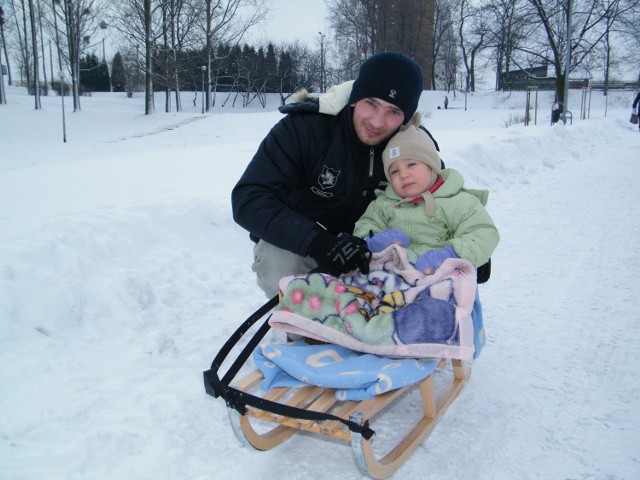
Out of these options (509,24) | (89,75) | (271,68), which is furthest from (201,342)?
(89,75)

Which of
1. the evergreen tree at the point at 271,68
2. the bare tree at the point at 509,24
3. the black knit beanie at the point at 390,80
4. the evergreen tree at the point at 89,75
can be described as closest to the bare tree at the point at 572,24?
the bare tree at the point at 509,24

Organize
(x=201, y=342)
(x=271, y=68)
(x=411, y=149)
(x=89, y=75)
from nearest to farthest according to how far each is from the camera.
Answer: (x=411, y=149), (x=201, y=342), (x=271, y=68), (x=89, y=75)

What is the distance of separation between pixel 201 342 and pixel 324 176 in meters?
1.13

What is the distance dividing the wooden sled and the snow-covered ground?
67 millimetres

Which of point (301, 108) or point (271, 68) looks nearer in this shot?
point (301, 108)

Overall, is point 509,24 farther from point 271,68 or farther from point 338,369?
point 338,369

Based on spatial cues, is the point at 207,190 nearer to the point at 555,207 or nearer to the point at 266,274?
the point at 266,274

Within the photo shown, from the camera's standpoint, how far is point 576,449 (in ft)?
6.28

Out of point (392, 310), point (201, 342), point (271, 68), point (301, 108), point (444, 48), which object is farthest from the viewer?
point (444, 48)

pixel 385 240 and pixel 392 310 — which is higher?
pixel 385 240

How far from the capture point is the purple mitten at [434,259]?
2221 millimetres

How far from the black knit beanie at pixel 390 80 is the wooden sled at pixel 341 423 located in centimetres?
120

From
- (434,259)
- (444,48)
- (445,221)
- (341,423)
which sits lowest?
(341,423)

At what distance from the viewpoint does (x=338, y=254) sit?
2.12 metres
